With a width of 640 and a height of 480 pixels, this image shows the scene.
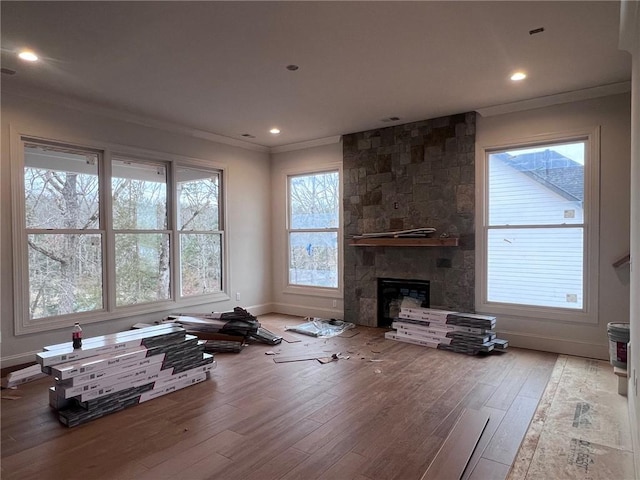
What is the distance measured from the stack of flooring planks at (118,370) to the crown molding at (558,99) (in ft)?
14.4

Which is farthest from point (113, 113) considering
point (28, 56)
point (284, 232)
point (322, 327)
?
point (322, 327)

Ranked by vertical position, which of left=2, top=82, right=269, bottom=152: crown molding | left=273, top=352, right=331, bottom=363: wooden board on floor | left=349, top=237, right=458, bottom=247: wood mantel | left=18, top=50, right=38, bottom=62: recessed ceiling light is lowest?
left=273, top=352, right=331, bottom=363: wooden board on floor

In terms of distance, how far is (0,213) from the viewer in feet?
12.7

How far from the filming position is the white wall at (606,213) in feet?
13.2

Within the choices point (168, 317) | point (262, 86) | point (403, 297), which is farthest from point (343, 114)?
point (168, 317)

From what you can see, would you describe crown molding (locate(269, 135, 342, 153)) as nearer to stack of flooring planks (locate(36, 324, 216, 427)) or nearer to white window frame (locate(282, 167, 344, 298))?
white window frame (locate(282, 167, 344, 298))

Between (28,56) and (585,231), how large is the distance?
5755 mm

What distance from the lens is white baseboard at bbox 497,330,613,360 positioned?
13.7 feet

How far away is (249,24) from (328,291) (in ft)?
14.3

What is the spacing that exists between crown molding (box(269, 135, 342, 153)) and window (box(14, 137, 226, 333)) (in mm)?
1377

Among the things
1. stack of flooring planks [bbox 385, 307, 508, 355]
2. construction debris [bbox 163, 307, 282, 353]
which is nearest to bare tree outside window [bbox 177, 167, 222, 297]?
construction debris [bbox 163, 307, 282, 353]

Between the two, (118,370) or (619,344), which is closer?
(118,370)

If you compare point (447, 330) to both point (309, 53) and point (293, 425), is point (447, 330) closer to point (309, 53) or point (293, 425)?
point (293, 425)

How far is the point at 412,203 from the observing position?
213 inches
